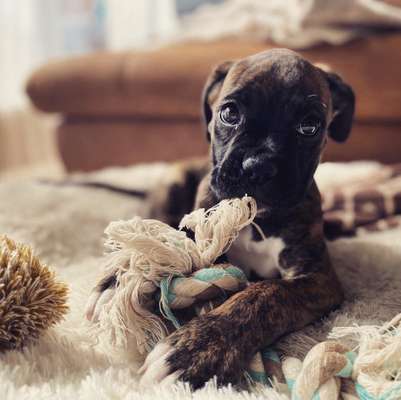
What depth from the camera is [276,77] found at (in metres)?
1.14

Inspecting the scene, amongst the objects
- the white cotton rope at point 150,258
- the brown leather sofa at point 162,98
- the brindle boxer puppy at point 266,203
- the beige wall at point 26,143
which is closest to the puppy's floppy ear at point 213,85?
the brindle boxer puppy at point 266,203

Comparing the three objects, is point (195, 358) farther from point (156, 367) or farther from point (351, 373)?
point (351, 373)

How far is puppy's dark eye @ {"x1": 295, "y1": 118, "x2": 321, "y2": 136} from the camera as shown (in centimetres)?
116

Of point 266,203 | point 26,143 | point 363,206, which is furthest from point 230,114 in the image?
point 26,143

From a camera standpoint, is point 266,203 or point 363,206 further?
point 363,206

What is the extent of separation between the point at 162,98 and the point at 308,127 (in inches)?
63.2

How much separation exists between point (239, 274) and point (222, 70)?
1.80 feet

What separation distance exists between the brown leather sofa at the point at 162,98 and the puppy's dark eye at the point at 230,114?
126cm

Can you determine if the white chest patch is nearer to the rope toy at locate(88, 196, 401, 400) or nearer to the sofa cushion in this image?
the rope toy at locate(88, 196, 401, 400)

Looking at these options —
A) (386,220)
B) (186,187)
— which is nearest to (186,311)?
(186,187)

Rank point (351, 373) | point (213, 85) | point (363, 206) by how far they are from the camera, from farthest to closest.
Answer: point (363, 206)
point (213, 85)
point (351, 373)

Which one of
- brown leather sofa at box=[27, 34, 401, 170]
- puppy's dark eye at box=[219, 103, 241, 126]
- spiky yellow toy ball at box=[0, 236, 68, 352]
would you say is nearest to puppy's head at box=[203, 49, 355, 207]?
puppy's dark eye at box=[219, 103, 241, 126]

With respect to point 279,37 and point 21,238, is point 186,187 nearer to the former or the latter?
point 21,238

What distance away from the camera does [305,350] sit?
983mm
